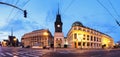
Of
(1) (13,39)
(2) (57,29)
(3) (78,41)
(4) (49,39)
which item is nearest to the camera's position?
(3) (78,41)

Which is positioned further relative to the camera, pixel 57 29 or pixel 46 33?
pixel 46 33

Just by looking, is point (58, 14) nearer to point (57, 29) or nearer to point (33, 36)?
point (57, 29)

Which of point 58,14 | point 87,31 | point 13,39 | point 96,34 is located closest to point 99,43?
point 96,34

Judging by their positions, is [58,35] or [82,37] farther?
[58,35]

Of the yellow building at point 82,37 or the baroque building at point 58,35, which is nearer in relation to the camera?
the yellow building at point 82,37

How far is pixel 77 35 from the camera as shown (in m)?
133

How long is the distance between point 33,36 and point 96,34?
4635 centimetres

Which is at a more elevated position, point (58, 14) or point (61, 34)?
point (58, 14)

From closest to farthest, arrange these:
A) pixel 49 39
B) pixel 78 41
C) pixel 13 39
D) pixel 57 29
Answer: pixel 78 41 → pixel 57 29 → pixel 49 39 → pixel 13 39

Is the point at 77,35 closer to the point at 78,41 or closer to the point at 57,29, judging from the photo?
the point at 78,41

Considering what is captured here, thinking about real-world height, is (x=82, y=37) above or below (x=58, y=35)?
below

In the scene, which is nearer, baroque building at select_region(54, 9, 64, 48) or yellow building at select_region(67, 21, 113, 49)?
yellow building at select_region(67, 21, 113, 49)

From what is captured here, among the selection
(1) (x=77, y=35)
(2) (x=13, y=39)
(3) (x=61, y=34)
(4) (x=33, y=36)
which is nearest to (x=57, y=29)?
(3) (x=61, y=34)

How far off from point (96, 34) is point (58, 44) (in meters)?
27.4
